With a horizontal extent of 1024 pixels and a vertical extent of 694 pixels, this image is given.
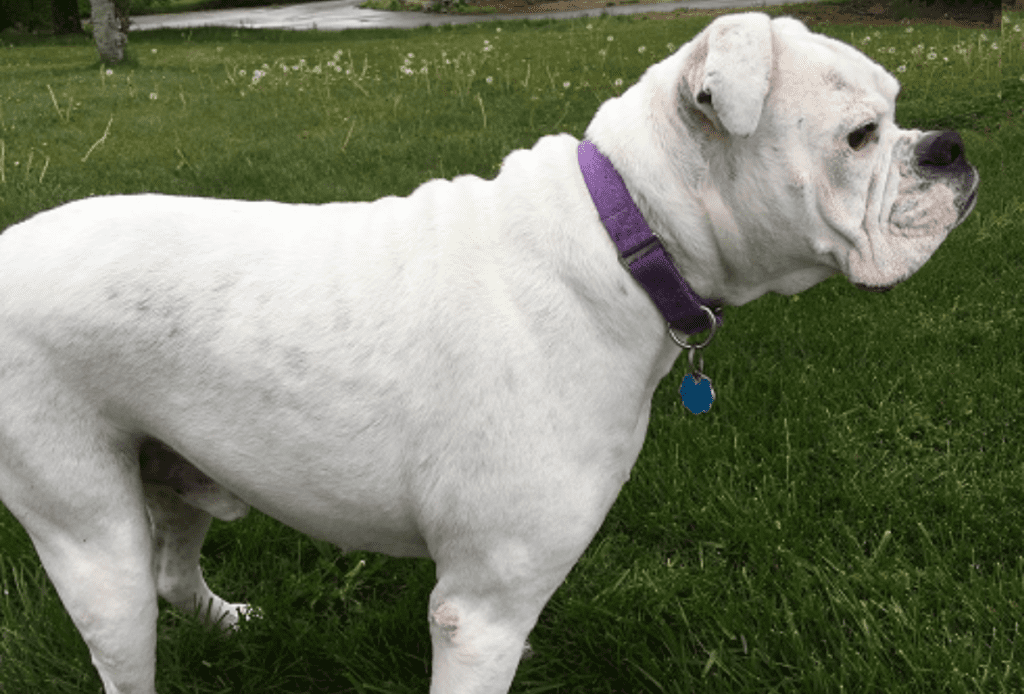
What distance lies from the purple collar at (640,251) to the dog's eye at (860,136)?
47cm

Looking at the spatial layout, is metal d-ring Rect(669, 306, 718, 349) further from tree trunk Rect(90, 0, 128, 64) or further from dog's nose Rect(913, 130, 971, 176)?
tree trunk Rect(90, 0, 128, 64)

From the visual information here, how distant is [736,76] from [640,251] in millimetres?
395

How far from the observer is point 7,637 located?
2.73m

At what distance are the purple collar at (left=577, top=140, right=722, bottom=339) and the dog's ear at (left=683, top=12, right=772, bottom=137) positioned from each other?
25cm

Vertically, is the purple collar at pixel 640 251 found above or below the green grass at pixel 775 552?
above

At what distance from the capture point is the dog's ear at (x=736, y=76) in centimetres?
179

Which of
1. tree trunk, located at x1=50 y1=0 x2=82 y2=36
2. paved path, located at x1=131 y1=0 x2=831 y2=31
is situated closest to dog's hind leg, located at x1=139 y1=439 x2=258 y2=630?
paved path, located at x1=131 y1=0 x2=831 y2=31

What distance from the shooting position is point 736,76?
5.87ft

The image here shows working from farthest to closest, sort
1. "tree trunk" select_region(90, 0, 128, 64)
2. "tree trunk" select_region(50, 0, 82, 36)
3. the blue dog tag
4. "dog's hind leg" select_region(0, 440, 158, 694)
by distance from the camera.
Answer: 1. "tree trunk" select_region(50, 0, 82, 36)
2. "tree trunk" select_region(90, 0, 128, 64)
3. the blue dog tag
4. "dog's hind leg" select_region(0, 440, 158, 694)

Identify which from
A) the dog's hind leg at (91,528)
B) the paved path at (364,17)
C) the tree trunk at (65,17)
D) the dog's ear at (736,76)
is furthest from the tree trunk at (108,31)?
the dog's ear at (736,76)

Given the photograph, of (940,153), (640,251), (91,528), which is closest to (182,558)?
(91,528)

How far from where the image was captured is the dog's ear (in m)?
1.79

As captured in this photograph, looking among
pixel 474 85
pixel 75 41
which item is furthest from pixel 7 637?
pixel 75 41

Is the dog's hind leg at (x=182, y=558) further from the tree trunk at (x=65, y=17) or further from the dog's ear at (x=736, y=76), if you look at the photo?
the tree trunk at (x=65, y=17)
